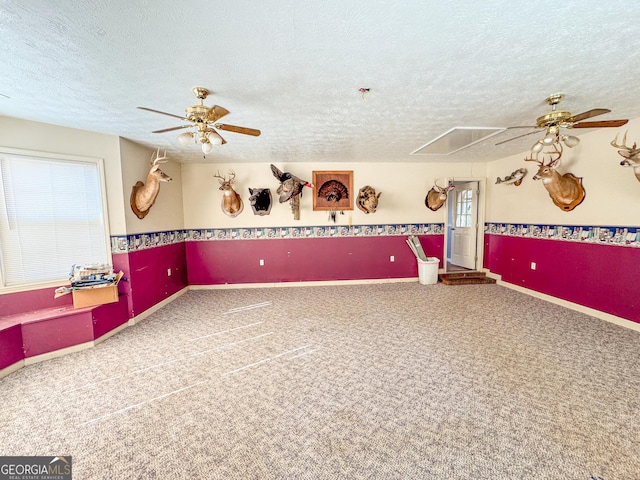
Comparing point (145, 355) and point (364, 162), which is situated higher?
point (364, 162)

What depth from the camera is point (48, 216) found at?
2.81 metres

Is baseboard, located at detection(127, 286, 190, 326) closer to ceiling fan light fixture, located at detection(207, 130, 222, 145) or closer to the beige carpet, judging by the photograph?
the beige carpet

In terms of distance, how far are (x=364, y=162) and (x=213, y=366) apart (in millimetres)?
4387

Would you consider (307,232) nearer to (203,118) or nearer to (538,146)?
(203,118)

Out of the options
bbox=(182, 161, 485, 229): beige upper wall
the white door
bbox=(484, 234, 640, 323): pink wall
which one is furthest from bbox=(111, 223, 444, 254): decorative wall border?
bbox=(484, 234, 640, 323): pink wall

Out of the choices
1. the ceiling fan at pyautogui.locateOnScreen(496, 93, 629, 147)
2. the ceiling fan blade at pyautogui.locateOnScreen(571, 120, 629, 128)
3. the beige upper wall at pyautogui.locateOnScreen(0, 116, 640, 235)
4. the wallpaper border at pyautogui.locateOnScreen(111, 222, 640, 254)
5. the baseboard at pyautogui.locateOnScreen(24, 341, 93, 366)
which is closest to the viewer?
the ceiling fan blade at pyautogui.locateOnScreen(571, 120, 629, 128)

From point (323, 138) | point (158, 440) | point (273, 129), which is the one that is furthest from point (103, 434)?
point (323, 138)

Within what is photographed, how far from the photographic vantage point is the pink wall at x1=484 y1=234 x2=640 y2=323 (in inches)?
120

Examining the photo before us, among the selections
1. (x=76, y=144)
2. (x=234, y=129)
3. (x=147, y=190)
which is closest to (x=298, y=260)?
(x=147, y=190)

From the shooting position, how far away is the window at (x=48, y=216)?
262cm

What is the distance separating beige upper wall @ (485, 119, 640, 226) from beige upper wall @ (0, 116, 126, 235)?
5.84 metres

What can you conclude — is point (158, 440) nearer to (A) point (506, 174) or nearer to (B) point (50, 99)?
(B) point (50, 99)

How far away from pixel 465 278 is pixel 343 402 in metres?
4.34

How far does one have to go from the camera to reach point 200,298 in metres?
4.47
